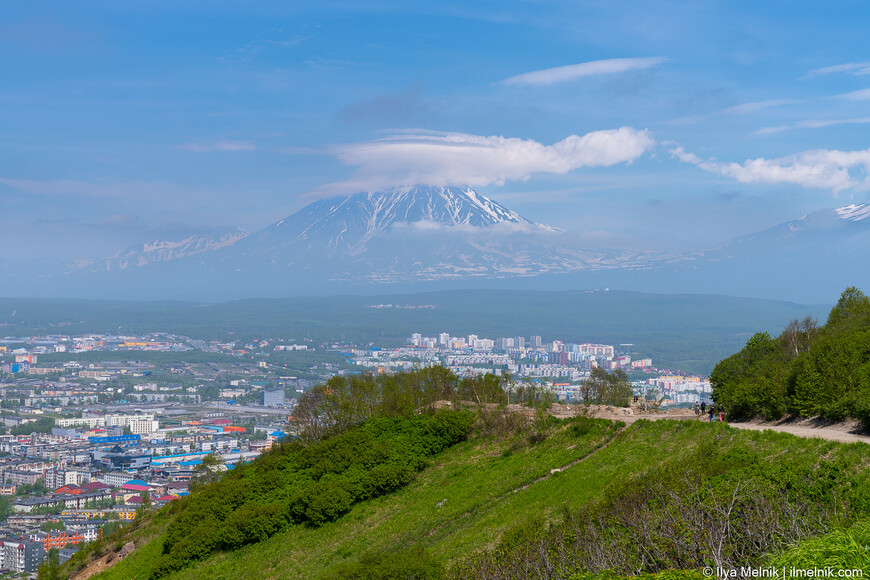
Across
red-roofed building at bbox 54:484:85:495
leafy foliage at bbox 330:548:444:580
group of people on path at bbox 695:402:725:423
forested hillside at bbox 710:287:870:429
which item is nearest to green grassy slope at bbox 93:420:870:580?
leafy foliage at bbox 330:548:444:580

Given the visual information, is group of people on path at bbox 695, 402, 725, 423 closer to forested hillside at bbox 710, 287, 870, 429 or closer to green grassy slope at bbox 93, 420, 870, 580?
forested hillside at bbox 710, 287, 870, 429

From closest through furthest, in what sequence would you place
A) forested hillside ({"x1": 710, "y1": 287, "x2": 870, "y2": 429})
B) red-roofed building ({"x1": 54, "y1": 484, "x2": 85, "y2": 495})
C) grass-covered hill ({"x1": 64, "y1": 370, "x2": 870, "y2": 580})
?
grass-covered hill ({"x1": 64, "y1": 370, "x2": 870, "y2": 580}) < forested hillside ({"x1": 710, "y1": 287, "x2": 870, "y2": 429}) < red-roofed building ({"x1": 54, "y1": 484, "x2": 85, "y2": 495})

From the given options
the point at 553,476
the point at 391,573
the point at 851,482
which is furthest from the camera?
the point at 553,476

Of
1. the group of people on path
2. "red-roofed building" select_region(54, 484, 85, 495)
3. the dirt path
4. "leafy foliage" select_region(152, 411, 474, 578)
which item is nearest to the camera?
the dirt path

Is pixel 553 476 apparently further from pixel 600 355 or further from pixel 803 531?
pixel 600 355

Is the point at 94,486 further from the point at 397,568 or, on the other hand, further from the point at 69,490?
the point at 397,568

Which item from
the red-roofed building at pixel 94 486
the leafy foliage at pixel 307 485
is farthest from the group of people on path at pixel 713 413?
the red-roofed building at pixel 94 486

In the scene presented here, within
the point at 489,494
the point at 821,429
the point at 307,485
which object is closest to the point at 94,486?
the point at 307,485

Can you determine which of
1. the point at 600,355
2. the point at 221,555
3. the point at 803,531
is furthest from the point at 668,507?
the point at 600,355
